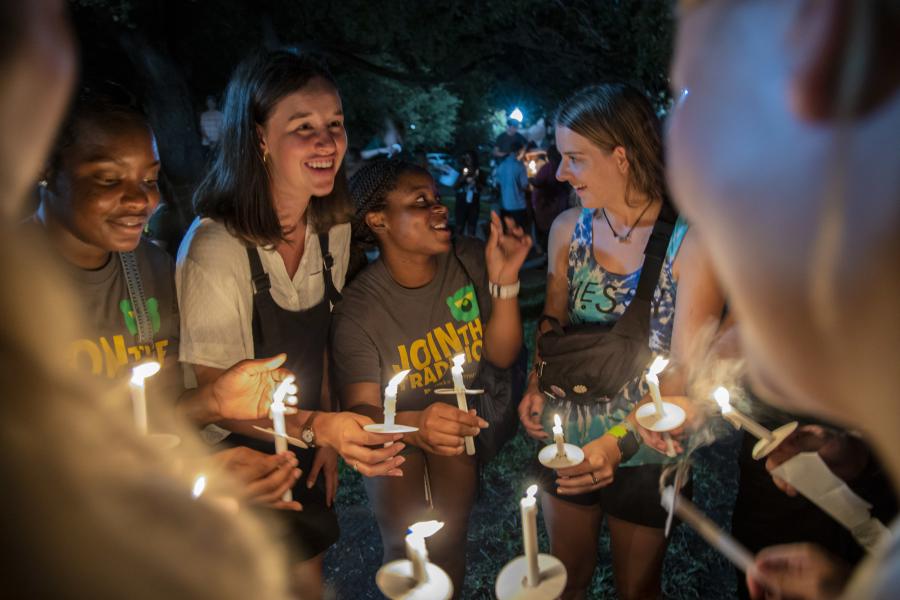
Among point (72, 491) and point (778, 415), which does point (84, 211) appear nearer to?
point (72, 491)

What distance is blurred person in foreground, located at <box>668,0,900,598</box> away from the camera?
0.60 metres

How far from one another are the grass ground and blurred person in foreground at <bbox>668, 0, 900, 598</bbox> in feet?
12.6

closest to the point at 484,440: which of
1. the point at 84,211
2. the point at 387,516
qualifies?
the point at 387,516

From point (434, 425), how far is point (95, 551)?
2.14 m

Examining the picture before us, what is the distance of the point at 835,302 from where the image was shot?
632 mm

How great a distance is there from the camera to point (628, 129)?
3000 mm

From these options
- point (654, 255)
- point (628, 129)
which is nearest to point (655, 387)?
point (654, 255)

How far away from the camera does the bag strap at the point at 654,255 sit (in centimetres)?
280

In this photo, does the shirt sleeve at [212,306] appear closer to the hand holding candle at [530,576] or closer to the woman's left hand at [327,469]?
the woman's left hand at [327,469]

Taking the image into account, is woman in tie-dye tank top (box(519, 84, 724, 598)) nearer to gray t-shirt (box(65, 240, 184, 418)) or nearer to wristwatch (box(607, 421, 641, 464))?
wristwatch (box(607, 421, 641, 464))

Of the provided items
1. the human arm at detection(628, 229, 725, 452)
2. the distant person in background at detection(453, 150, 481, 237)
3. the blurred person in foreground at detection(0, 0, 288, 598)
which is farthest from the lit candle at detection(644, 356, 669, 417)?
the distant person in background at detection(453, 150, 481, 237)

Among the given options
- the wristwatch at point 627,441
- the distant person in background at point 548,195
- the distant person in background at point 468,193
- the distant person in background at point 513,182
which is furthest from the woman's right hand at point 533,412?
the distant person in background at point 468,193

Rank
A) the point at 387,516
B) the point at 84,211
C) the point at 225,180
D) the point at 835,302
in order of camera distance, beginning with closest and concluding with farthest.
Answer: the point at 835,302
the point at 84,211
the point at 225,180
the point at 387,516

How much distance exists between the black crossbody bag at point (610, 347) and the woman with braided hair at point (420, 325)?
0.39m
